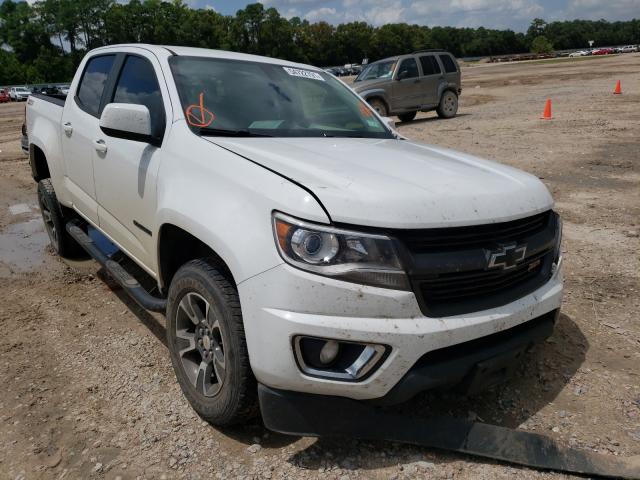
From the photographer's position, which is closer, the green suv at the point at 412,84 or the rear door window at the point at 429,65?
the green suv at the point at 412,84

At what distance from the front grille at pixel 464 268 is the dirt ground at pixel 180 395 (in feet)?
2.36

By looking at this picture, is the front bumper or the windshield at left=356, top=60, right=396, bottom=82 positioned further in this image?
the windshield at left=356, top=60, right=396, bottom=82

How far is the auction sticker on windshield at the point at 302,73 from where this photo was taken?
3.90 m

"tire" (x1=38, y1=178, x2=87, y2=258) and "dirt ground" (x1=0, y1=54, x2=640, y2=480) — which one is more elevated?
"tire" (x1=38, y1=178, x2=87, y2=258)

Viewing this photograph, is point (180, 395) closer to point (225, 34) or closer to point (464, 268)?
point (464, 268)

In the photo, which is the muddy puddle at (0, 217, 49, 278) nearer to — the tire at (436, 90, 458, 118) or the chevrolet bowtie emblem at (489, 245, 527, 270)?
the chevrolet bowtie emblem at (489, 245, 527, 270)

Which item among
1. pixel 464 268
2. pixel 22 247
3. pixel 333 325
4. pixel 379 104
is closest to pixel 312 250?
pixel 333 325

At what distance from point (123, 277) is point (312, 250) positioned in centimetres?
185

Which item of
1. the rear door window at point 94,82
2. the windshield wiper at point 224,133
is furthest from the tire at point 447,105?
the windshield wiper at point 224,133

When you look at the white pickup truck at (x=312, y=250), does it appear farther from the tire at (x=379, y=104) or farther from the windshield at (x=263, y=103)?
the tire at (x=379, y=104)

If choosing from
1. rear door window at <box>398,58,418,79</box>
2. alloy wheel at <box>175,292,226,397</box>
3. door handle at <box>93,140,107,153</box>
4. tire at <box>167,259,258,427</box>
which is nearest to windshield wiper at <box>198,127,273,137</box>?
tire at <box>167,259,258,427</box>

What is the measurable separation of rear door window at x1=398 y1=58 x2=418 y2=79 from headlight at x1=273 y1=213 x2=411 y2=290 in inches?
568

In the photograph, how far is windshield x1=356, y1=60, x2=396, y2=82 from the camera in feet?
51.9

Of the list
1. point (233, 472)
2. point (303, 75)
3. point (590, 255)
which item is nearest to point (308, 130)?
point (303, 75)
